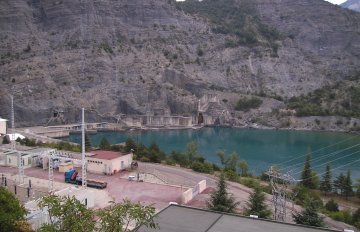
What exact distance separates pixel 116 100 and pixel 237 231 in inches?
3102

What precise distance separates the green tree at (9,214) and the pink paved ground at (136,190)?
30.1ft

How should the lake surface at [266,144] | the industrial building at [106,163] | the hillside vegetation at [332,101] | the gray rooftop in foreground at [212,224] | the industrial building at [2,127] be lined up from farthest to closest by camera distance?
the hillside vegetation at [332,101] < the lake surface at [266,144] < the industrial building at [2,127] < the industrial building at [106,163] < the gray rooftop in foreground at [212,224]

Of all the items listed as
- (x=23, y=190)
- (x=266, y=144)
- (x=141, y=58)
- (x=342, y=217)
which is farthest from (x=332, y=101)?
(x=23, y=190)

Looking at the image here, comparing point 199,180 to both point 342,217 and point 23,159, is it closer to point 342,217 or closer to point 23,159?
point 342,217

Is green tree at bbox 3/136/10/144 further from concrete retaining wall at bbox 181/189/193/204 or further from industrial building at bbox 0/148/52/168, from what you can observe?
concrete retaining wall at bbox 181/189/193/204

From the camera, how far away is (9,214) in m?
16.6

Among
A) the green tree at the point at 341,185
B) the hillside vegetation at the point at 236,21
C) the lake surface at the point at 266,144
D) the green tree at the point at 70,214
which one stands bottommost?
the lake surface at the point at 266,144

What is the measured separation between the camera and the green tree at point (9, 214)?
1642 centimetres

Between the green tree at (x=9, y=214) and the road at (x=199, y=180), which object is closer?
the green tree at (x=9, y=214)

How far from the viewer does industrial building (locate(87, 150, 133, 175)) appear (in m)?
32.8

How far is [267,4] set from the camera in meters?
141

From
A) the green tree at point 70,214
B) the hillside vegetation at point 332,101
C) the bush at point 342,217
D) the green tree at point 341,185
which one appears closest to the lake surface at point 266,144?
the hillside vegetation at point 332,101

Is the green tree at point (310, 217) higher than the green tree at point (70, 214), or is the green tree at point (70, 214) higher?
the green tree at point (70, 214)

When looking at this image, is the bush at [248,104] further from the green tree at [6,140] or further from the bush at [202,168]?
the bush at [202,168]
